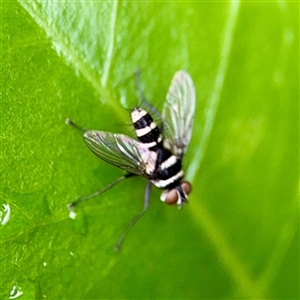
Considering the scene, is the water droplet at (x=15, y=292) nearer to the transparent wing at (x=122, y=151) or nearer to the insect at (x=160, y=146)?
the insect at (x=160, y=146)

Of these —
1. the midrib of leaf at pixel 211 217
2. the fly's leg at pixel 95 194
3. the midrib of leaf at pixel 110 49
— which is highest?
the midrib of leaf at pixel 110 49

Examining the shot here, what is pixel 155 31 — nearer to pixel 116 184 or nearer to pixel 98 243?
pixel 116 184

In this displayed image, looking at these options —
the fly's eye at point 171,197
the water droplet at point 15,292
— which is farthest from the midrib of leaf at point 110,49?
the water droplet at point 15,292

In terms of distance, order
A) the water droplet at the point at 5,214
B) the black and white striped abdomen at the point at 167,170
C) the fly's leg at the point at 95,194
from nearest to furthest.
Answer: the water droplet at the point at 5,214 → the fly's leg at the point at 95,194 → the black and white striped abdomen at the point at 167,170

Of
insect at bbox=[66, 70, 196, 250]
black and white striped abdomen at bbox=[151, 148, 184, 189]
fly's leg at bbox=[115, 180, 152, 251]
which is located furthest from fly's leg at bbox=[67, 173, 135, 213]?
black and white striped abdomen at bbox=[151, 148, 184, 189]

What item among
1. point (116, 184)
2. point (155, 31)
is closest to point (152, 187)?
point (116, 184)

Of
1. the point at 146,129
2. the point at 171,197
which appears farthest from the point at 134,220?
the point at 146,129
